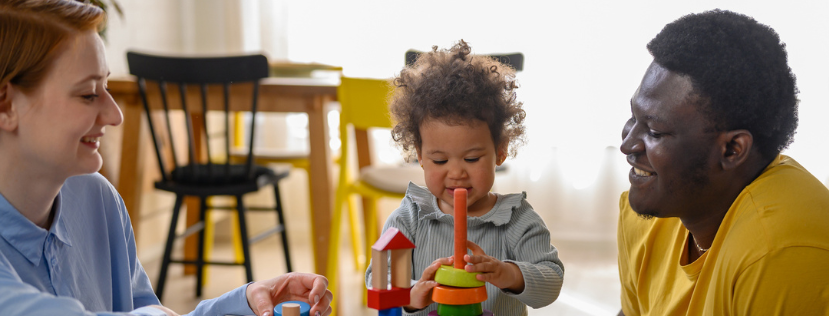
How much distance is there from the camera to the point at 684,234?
121cm

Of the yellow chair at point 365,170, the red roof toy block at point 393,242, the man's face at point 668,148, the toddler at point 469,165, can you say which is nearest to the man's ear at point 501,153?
the toddler at point 469,165

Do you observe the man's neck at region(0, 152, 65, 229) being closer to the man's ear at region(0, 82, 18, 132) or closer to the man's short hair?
the man's ear at region(0, 82, 18, 132)

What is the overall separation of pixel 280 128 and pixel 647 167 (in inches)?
118

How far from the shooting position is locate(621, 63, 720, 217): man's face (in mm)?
1046

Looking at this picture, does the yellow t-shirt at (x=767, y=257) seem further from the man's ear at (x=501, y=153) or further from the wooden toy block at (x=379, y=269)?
the wooden toy block at (x=379, y=269)

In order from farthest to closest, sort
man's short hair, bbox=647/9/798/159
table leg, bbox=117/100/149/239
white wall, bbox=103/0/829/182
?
white wall, bbox=103/0/829/182 < table leg, bbox=117/100/149/239 < man's short hair, bbox=647/9/798/159

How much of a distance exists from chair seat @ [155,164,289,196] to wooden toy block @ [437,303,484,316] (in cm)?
175

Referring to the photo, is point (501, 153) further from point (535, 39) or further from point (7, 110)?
point (535, 39)

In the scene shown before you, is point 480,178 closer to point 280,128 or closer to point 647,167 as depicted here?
point 647,167

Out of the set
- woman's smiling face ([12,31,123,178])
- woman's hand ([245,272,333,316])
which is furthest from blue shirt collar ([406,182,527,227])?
woman's smiling face ([12,31,123,178])

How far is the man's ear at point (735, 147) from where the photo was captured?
103 cm

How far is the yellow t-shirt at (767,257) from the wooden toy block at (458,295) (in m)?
0.40

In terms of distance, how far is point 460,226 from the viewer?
816mm

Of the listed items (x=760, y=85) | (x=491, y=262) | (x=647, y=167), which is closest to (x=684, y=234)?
(x=647, y=167)
